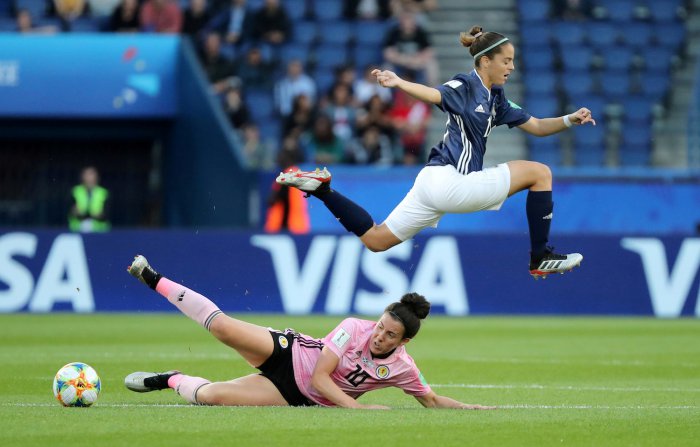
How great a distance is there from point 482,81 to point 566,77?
1442 centimetres

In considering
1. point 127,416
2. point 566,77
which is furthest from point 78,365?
point 566,77

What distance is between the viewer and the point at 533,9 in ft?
83.9

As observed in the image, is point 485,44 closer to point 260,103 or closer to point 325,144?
point 325,144

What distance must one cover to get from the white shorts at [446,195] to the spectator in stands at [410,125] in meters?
11.8

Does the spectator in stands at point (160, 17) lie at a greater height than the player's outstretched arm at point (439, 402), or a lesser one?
lesser

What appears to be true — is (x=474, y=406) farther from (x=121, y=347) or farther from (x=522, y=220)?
(x=522, y=220)

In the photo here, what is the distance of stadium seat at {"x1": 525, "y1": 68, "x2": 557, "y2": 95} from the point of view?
24156 millimetres

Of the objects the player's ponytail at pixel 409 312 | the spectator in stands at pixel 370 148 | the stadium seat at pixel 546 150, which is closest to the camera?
the player's ponytail at pixel 409 312

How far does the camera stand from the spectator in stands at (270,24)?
2386 centimetres

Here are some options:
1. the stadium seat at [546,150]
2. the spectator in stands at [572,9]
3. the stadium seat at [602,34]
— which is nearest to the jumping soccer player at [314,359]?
the stadium seat at [546,150]

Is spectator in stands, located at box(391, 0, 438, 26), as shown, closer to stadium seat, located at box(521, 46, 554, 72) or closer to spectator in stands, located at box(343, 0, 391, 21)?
spectator in stands, located at box(343, 0, 391, 21)

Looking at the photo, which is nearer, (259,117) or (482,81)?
(482,81)

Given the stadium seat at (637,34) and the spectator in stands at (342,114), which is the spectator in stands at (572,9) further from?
the spectator in stands at (342,114)

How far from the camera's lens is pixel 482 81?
1039cm
